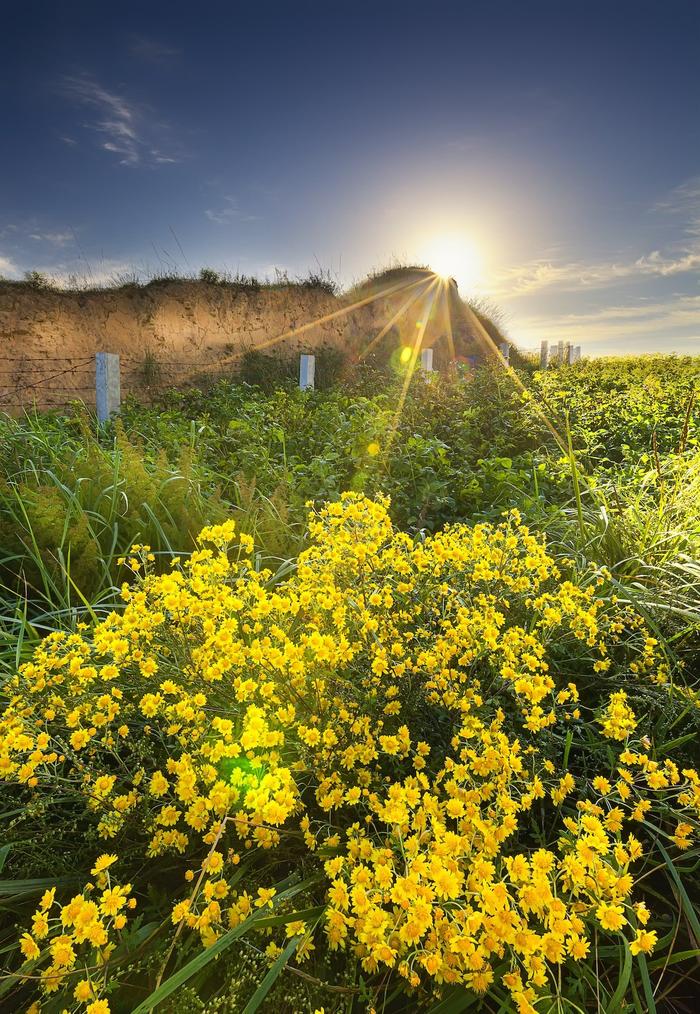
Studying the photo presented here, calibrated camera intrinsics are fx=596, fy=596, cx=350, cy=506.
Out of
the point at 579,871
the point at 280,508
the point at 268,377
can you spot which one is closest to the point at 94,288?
the point at 268,377

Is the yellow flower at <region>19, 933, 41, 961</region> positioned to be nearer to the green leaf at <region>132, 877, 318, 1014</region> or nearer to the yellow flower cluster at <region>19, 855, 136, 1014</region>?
the yellow flower cluster at <region>19, 855, 136, 1014</region>

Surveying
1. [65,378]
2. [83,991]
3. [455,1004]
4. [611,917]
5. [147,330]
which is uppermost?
[147,330]

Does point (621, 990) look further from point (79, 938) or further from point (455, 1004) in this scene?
point (79, 938)

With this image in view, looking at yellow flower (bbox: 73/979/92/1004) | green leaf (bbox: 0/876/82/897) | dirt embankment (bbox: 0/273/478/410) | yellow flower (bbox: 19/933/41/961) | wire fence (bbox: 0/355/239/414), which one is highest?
dirt embankment (bbox: 0/273/478/410)

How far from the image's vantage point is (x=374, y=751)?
5.05 ft

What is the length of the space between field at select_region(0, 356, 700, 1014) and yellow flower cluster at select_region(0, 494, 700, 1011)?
0.03 ft

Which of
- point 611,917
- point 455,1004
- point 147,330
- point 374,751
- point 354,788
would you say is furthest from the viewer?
point 147,330

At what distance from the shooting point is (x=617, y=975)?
1.55m

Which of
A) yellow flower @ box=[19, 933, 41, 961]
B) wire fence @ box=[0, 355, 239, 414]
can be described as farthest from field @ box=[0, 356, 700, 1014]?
wire fence @ box=[0, 355, 239, 414]

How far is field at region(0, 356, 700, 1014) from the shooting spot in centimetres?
116

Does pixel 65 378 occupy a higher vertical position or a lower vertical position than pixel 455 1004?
higher

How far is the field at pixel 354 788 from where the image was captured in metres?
1.16

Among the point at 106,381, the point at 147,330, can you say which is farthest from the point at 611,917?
the point at 147,330

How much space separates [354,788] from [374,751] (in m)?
0.15
